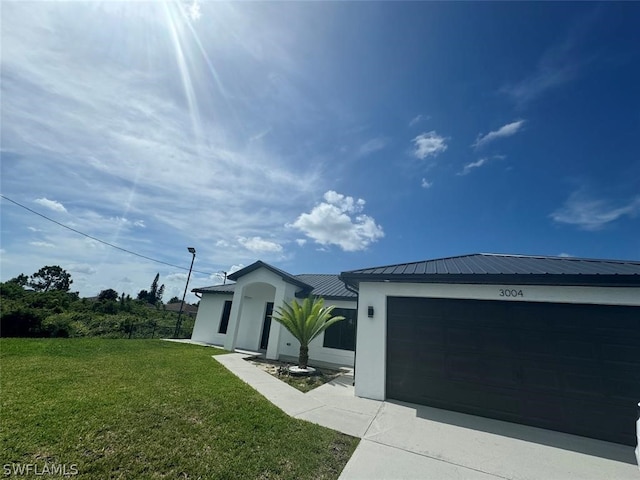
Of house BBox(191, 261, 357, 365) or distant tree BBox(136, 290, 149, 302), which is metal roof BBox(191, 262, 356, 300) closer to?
house BBox(191, 261, 357, 365)

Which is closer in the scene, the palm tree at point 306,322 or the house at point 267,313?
the palm tree at point 306,322

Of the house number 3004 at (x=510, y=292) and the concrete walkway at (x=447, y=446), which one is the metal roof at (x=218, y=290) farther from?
the house number 3004 at (x=510, y=292)

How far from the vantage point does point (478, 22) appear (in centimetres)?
729

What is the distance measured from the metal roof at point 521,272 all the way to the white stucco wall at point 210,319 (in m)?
11.3

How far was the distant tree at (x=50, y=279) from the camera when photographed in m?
37.0

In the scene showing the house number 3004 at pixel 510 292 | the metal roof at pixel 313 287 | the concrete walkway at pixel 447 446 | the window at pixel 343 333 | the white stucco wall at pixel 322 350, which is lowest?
the concrete walkway at pixel 447 446

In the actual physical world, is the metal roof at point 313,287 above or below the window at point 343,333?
above

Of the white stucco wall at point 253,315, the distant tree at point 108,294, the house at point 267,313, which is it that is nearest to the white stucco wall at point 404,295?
the house at point 267,313

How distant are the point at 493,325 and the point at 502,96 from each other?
7.07 m

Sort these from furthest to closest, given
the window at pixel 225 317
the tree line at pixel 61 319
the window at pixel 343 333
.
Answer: the window at pixel 225 317 → the tree line at pixel 61 319 → the window at pixel 343 333

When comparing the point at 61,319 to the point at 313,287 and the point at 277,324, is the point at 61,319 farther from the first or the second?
the point at 313,287

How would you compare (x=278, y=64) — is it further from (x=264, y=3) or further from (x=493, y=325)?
(x=493, y=325)

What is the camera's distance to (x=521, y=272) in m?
6.07

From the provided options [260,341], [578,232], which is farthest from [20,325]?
[578,232]
